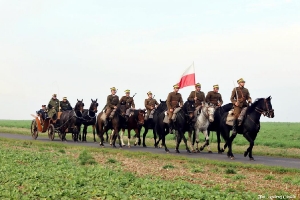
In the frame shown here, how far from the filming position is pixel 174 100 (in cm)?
2303

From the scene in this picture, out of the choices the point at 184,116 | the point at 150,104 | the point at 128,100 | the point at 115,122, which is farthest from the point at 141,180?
the point at 150,104

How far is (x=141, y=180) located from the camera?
12422 millimetres

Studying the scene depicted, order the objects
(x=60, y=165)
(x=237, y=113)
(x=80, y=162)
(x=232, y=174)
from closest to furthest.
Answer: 1. (x=232, y=174)
2. (x=60, y=165)
3. (x=80, y=162)
4. (x=237, y=113)

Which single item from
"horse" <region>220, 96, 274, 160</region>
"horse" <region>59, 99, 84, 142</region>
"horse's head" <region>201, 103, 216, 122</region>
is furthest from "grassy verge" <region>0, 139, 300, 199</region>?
"horse" <region>59, 99, 84, 142</region>

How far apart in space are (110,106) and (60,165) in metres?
9.67

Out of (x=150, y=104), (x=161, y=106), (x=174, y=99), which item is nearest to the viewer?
(x=174, y=99)

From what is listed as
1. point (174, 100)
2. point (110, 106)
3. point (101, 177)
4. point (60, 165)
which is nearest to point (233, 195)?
point (101, 177)

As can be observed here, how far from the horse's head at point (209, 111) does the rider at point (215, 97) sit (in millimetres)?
588

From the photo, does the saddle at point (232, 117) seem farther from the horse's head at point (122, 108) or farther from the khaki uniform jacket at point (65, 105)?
the khaki uniform jacket at point (65, 105)

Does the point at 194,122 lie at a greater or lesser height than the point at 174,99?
lesser

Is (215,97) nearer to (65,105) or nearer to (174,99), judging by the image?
(174,99)

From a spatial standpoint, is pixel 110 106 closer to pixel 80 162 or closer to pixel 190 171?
pixel 80 162

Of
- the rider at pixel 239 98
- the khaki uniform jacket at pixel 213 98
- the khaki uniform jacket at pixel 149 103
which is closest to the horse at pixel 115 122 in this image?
the khaki uniform jacket at pixel 149 103

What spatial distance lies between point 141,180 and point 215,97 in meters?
11.7
